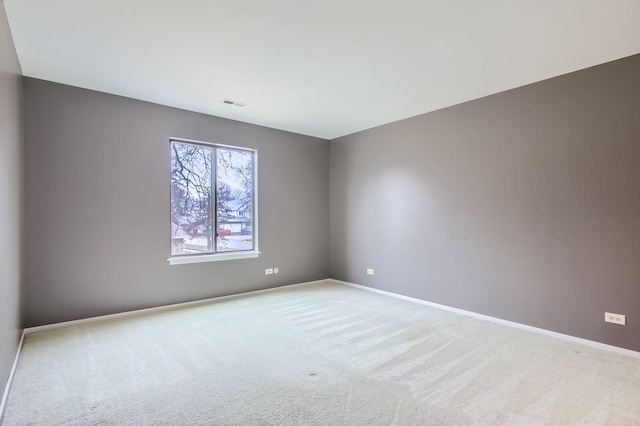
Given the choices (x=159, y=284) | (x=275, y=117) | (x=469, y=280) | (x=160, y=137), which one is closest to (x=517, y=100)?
(x=469, y=280)

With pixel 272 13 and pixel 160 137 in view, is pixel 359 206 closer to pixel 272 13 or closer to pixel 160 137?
pixel 160 137

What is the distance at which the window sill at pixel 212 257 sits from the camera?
436 cm

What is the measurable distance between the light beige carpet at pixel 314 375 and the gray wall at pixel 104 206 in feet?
1.57

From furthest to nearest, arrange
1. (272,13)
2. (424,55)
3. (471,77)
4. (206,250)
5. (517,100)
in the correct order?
(206,250) < (517,100) < (471,77) < (424,55) < (272,13)

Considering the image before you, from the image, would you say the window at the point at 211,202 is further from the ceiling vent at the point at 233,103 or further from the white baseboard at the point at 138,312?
the ceiling vent at the point at 233,103

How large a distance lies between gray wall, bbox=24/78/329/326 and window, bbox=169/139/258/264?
6.0 inches

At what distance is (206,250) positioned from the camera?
476 centimetres

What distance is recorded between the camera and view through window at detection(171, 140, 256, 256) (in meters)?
4.50

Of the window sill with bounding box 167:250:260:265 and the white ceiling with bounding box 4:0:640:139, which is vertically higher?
the white ceiling with bounding box 4:0:640:139

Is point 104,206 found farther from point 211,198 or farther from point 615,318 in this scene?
point 615,318

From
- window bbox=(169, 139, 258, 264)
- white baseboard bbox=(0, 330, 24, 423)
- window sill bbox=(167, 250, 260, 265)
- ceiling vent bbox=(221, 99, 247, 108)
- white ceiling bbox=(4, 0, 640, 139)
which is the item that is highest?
ceiling vent bbox=(221, 99, 247, 108)

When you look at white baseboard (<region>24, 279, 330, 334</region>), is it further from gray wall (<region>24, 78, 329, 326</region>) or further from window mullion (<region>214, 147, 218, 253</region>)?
window mullion (<region>214, 147, 218, 253</region>)

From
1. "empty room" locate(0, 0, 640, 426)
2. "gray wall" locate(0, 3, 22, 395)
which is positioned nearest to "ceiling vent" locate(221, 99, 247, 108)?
"empty room" locate(0, 0, 640, 426)

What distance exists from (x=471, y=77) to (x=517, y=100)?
0.72 metres
